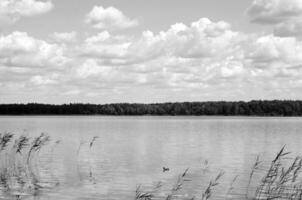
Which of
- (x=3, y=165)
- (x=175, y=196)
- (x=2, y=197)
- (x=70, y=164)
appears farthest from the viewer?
(x=70, y=164)

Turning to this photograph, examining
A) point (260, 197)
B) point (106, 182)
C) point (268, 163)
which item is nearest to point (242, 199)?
point (260, 197)

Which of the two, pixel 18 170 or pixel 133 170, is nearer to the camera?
pixel 18 170

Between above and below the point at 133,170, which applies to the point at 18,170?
above

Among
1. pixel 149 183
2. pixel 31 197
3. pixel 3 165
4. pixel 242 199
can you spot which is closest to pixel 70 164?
pixel 3 165

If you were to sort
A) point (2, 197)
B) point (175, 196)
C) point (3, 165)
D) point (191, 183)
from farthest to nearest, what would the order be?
point (3, 165), point (191, 183), point (175, 196), point (2, 197)

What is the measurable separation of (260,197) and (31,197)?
35.2 ft

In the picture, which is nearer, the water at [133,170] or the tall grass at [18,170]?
the water at [133,170]

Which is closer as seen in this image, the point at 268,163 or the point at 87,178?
the point at 87,178

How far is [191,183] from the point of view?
2652 cm

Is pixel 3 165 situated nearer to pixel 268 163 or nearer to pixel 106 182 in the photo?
pixel 106 182

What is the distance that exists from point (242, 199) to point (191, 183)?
4558 millimetres

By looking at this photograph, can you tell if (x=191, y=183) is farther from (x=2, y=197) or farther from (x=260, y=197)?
(x=2, y=197)

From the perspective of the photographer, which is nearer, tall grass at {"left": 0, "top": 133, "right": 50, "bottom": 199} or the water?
the water

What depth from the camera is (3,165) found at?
105ft
